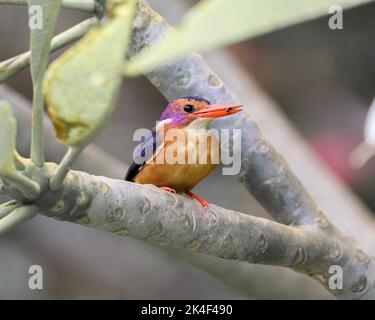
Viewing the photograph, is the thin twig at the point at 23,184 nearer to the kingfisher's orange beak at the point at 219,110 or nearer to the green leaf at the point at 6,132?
the green leaf at the point at 6,132

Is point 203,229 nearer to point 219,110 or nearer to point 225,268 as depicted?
point 219,110

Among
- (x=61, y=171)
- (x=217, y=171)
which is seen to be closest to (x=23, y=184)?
(x=61, y=171)

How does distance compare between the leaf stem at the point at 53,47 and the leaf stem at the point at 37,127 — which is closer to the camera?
the leaf stem at the point at 37,127

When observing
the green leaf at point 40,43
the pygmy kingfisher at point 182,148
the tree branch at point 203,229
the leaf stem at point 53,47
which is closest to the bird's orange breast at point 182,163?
the pygmy kingfisher at point 182,148

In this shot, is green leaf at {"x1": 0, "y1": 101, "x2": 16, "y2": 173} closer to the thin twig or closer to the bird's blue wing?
the thin twig

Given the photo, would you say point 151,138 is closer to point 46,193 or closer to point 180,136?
point 180,136

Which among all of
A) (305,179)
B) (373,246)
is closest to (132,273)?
(305,179)
